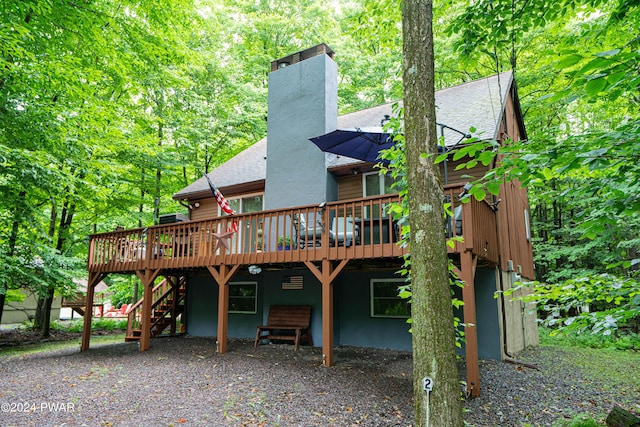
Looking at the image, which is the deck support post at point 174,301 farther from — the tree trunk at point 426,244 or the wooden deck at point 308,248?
the tree trunk at point 426,244

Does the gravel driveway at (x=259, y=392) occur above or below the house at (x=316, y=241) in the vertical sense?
below

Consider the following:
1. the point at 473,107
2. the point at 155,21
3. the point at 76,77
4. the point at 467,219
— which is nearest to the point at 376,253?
the point at 467,219

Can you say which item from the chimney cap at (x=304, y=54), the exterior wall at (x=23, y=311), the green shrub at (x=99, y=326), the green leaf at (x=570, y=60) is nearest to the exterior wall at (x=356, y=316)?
the chimney cap at (x=304, y=54)

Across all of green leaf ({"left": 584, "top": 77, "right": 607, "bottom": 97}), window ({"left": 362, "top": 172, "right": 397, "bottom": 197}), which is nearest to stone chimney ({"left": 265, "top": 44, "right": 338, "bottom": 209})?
window ({"left": 362, "top": 172, "right": 397, "bottom": 197})

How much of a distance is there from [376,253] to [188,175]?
1513 centimetres

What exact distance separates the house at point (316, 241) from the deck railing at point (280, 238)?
0.10 ft

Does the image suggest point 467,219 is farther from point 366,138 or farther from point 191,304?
point 191,304

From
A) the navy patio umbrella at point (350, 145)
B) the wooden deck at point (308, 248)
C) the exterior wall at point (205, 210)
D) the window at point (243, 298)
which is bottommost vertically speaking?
the window at point (243, 298)

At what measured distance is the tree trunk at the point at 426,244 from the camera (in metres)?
2.99

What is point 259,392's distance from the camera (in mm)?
5777

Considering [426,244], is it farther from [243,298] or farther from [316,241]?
[243,298]

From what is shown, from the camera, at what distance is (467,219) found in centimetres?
625

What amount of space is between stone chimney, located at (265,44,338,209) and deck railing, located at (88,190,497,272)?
101cm

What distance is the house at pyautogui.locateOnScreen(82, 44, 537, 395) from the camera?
26.3ft
